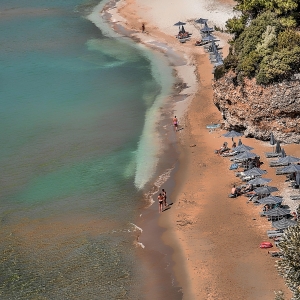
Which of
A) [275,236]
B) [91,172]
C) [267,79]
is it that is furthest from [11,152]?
[275,236]

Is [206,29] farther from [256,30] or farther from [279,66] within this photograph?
[279,66]

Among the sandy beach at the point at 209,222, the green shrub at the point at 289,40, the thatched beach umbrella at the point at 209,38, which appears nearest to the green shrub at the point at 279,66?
the green shrub at the point at 289,40

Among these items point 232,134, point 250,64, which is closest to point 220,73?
point 250,64

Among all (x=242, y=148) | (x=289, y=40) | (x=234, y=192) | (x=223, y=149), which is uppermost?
(x=289, y=40)

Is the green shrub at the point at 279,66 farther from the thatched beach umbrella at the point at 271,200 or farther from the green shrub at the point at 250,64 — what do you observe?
the thatched beach umbrella at the point at 271,200

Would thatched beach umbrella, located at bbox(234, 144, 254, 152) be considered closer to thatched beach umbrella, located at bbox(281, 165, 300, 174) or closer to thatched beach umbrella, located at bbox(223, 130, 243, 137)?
thatched beach umbrella, located at bbox(223, 130, 243, 137)

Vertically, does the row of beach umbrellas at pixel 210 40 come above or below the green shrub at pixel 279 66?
below
